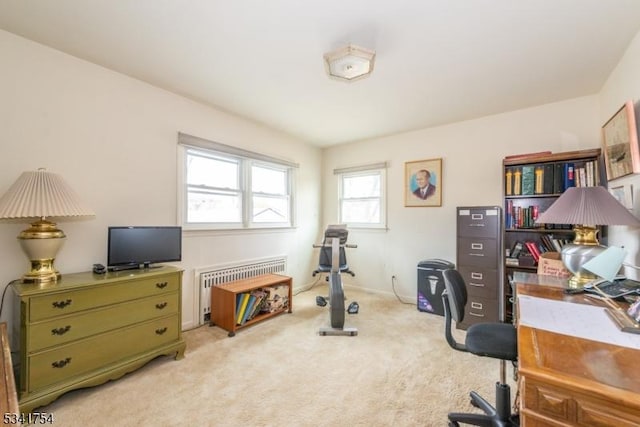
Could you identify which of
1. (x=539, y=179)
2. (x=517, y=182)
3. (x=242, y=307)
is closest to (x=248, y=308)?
(x=242, y=307)

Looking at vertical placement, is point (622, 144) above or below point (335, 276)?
above

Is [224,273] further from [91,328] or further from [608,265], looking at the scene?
[608,265]

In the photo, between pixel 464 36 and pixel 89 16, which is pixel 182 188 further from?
pixel 464 36

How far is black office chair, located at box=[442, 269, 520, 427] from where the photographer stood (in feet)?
4.44

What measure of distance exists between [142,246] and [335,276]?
1.91 metres

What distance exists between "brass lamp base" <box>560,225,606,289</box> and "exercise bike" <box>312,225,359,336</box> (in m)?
1.83

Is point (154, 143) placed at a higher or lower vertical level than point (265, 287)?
higher

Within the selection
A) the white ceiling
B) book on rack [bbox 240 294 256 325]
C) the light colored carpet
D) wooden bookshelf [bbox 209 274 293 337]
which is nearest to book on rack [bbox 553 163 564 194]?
the white ceiling

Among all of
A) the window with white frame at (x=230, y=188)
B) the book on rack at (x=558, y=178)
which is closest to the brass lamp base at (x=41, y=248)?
the window with white frame at (x=230, y=188)

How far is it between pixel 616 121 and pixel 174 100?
382cm

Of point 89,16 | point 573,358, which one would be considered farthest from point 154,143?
point 573,358

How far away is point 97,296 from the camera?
6.21 feet

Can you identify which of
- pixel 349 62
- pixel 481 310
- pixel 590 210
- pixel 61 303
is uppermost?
pixel 349 62

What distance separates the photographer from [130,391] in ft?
6.09
